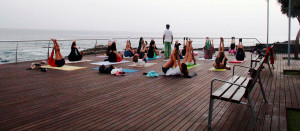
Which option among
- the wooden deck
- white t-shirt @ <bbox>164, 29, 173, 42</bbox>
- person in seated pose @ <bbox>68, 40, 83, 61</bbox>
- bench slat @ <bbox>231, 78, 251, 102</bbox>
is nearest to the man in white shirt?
white t-shirt @ <bbox>164, 29, 173, 42</bbox>

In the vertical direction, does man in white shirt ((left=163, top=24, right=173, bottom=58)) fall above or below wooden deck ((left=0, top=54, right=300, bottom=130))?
above

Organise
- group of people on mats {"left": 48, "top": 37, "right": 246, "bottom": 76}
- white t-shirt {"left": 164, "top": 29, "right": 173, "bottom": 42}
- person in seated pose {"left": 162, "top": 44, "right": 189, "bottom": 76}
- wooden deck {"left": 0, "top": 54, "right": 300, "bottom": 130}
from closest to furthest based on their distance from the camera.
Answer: wooden deck {"left": 0, "top": 54, "right": 300, "bottom": 130}
person in seated pose {"left": 162, "top": 44, "right": 189, "bottom": 76}
group of people on mats {"left": 48, "top": 37, "right": 246, "bottom": 76}
white t-shirt {"left": 164, "top": 29, "right": 173, "bottom": 42}

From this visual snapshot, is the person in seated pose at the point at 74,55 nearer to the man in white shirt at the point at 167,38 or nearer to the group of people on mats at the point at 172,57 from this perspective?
the group of people on mats at the point at 172,57

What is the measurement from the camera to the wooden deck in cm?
392

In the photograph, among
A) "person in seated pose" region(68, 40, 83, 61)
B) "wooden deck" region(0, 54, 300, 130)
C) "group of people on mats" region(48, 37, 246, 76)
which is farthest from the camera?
"person in seated pose" region(68, 40, 83, 61)

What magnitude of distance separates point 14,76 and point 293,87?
8.43 meters

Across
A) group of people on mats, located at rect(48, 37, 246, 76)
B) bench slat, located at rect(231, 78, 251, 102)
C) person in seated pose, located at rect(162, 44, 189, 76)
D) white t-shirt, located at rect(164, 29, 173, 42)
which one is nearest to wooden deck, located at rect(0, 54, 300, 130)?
bench slat, located at rect(231, 78, 251, 102)

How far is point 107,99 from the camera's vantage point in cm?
544

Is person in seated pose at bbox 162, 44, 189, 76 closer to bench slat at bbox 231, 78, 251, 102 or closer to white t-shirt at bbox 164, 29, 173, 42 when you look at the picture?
bench slat at bbox 231, 78, 251, 102

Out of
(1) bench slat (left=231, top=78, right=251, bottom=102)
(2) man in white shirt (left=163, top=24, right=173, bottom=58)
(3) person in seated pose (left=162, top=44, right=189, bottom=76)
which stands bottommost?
(1) bench slat (left=231, top=78, right=251, bottom=102)

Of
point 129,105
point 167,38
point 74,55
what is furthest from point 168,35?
point 129,105

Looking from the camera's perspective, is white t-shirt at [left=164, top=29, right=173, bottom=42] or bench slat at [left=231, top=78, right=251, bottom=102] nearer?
bench slat at [left=231, top=78, right=251, bottom=102]

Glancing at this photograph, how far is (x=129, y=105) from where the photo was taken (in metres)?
4.96

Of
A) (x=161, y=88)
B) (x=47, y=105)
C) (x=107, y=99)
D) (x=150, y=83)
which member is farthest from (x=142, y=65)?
(x=47, y=105)
